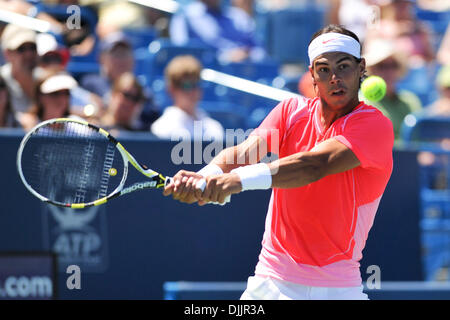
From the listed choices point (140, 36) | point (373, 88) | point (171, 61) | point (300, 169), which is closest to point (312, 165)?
point (300, 169)

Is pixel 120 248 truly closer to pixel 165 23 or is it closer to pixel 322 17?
pixel 165 23

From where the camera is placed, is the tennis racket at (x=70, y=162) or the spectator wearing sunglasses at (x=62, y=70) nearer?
the tennis racket at (x=70, y=162)

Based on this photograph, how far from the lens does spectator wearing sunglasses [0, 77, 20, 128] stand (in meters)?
5.91

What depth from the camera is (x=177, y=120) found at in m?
6.38

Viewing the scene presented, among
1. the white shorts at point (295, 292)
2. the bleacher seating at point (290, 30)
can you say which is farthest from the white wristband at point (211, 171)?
the bleacher seating at point (290, 30)

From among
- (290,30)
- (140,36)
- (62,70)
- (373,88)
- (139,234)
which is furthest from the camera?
(290,30)

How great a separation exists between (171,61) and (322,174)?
3.82 metres

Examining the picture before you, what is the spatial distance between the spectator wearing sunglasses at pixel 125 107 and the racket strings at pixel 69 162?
917mm

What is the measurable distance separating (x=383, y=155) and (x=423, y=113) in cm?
372

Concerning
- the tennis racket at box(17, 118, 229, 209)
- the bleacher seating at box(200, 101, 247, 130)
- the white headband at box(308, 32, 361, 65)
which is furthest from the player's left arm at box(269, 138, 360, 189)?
the bleacher seating at box(200, 101, 247, 130)

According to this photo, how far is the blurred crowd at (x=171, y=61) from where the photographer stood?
6273 millimetres

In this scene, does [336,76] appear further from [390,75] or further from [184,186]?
[390,75]

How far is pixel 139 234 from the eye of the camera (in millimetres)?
5836

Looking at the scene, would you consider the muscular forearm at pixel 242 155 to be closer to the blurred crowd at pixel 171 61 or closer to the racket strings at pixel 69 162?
the racket strings at pixel 69 162
